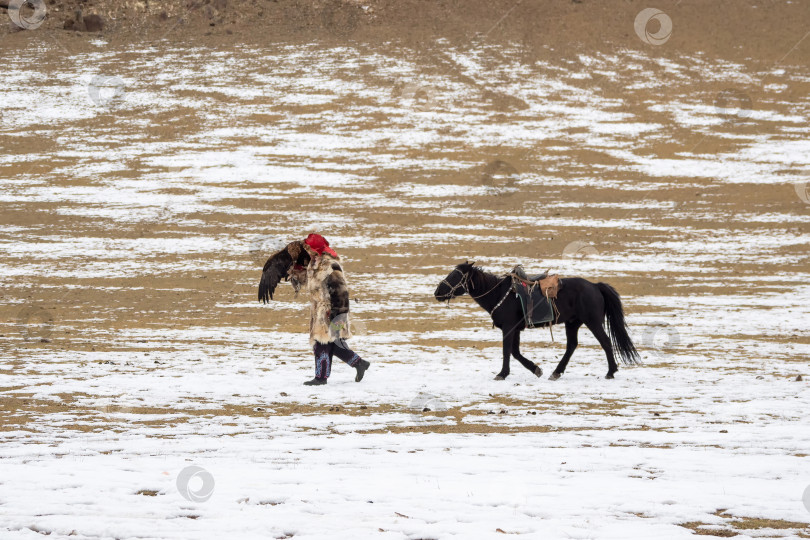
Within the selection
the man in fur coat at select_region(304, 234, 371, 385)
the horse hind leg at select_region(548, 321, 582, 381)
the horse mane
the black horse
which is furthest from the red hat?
the horse hind leg at select_region(548, 321, 582, 381)

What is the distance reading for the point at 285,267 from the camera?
1323 centimetres

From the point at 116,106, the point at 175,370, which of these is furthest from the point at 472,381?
the point at 116,106

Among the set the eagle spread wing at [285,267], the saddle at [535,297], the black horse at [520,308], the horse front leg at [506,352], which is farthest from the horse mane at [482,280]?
the eagle spread wing at [285,267]

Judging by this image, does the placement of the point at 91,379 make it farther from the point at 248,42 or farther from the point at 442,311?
the point at 248,42

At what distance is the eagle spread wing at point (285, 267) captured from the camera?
1297 cm

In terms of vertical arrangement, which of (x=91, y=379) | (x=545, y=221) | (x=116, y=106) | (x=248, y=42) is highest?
(x=248, y=42)

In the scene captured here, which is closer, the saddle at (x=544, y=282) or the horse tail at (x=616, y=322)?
the saddle at (x=544, y=282)

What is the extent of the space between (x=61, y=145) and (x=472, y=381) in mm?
49916

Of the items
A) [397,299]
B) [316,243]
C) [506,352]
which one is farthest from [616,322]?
[397,299]

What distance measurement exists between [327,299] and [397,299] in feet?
40.9

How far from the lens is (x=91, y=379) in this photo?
1395 cm

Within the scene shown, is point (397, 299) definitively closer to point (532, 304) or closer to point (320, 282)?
point (532, 304)

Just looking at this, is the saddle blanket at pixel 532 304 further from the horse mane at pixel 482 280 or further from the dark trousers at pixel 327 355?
the dark trousers at pixel 327 355

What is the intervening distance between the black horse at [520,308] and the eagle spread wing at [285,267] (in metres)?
2.06
